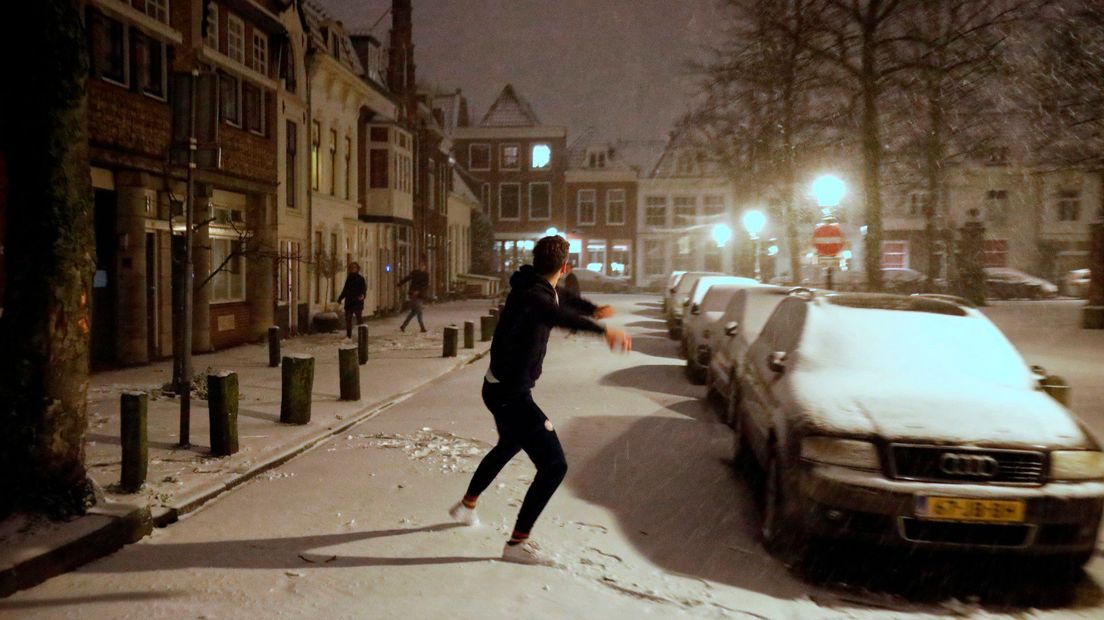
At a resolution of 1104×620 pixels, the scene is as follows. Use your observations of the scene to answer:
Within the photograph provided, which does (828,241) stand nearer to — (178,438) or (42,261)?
(178,438)

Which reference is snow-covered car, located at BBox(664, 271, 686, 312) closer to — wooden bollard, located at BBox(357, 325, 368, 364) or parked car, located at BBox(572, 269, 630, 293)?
wooden bollard, located at BBox(357, 325, 368, 364)

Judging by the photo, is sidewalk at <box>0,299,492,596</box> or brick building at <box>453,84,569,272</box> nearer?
sidewalk at <box>0,299,492,596</box>

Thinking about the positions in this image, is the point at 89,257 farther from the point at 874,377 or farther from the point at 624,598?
the point at 874,377

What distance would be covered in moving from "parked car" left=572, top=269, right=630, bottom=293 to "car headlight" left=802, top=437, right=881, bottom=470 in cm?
5089

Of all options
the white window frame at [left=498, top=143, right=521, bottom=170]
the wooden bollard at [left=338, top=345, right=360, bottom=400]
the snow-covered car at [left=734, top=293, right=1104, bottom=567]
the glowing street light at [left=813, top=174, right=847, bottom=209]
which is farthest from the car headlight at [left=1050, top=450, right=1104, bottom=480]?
the white window frame at [left=498, top=143, right=521, bottom=170]

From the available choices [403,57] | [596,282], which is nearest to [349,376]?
[403,57]

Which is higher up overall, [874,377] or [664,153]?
[664,153]

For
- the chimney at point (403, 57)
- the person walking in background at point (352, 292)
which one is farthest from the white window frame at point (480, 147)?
the person walking in background at point (352, 292)

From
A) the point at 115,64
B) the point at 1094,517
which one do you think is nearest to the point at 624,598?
the point at 1094,517

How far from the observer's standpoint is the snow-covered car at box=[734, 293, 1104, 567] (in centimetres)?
482

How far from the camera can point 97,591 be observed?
4520mm

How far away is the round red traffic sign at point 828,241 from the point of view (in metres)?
16.4

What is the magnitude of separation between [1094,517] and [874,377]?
4.70ft

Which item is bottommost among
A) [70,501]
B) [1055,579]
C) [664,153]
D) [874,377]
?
[1055,579]
